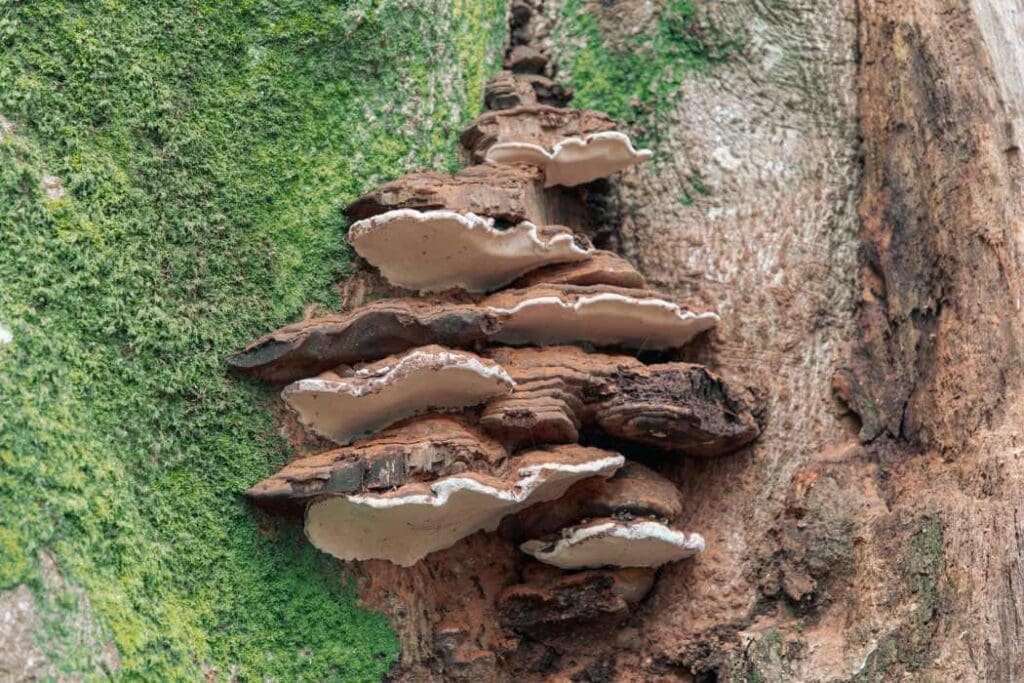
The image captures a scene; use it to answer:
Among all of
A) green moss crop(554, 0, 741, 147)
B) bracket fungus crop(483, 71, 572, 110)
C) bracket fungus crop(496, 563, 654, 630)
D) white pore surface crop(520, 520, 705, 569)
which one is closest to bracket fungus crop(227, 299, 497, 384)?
white pore surface crop(520, 520, 705, 569)

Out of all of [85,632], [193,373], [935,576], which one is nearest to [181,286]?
[193,373]

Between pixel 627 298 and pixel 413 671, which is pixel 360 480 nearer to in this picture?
pixel 413 671

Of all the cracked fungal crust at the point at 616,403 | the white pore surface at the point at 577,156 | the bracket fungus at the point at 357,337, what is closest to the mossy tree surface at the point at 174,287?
the bracket fungus at the point at 357,337

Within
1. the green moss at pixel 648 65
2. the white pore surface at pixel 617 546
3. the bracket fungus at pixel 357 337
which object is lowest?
the white pore surface at pixel 617 546

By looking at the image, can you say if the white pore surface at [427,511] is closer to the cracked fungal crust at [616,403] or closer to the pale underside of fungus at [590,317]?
the cracked fungal crust at [616,403]

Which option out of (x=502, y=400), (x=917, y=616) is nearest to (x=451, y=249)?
(x=502, y=400)

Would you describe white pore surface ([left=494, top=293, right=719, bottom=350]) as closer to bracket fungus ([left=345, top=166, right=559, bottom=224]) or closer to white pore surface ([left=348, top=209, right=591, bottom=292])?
white pore surface ([left=348, top=209, right=591, bottom=292])
